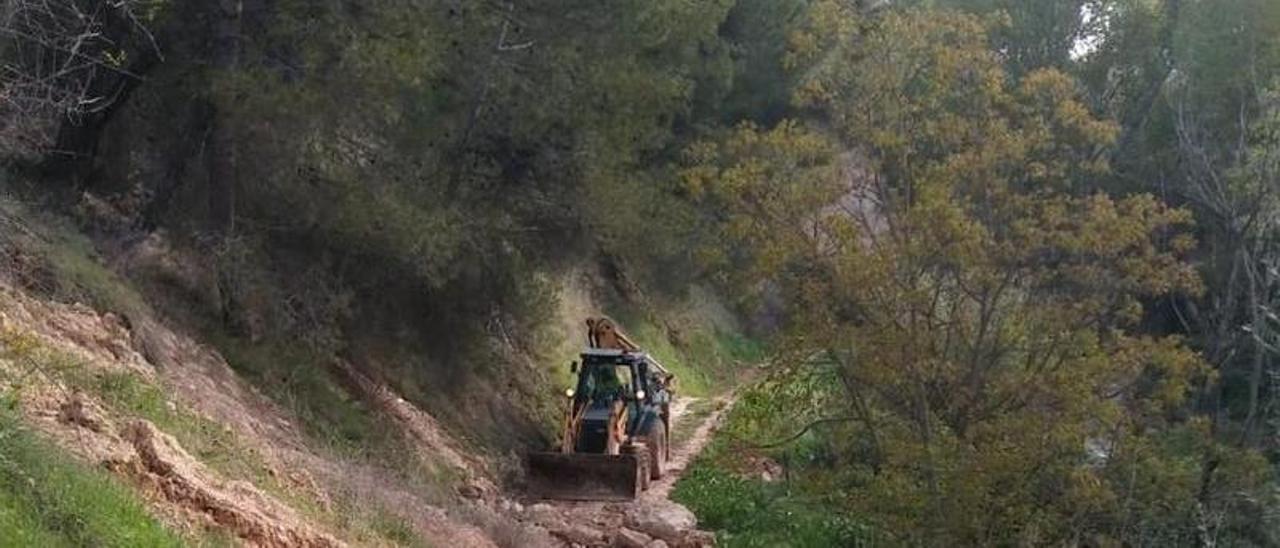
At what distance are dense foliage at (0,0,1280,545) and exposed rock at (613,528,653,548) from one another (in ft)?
6.51

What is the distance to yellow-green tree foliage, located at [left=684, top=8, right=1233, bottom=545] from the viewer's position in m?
16.2

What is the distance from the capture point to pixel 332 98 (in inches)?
695

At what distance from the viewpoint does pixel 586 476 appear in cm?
2153

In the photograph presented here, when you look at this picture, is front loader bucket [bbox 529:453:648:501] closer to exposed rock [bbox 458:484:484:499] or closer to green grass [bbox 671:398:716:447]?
exposed rock [bbox 458:484:484:499]

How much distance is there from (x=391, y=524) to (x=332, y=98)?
6.63 meters

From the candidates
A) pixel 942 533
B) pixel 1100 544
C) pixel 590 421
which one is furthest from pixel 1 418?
pixel 590 421

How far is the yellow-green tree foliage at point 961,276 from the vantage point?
53.3ft

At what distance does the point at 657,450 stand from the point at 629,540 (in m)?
7.17

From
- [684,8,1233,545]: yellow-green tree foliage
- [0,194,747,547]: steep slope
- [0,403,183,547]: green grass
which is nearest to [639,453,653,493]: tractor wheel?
[0,194,747,547]: steep slope

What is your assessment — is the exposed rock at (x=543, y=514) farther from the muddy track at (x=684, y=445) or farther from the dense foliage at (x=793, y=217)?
the dense foliage at (x=793, y=217)

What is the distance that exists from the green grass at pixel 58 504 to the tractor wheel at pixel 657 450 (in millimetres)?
15802

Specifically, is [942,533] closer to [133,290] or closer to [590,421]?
[590,421]

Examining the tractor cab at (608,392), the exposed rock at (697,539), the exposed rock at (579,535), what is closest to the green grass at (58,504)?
the exposed rock at (579,535)

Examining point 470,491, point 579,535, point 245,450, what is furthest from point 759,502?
point 245,450
